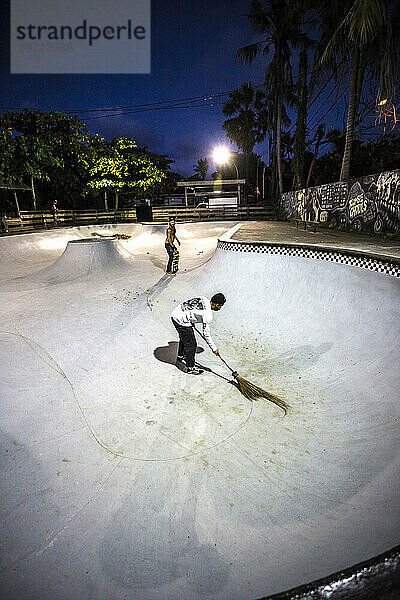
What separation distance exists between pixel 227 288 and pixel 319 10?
16562 mm

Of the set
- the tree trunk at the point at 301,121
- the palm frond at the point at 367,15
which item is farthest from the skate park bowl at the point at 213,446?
the tree trunk at the point at 301,121

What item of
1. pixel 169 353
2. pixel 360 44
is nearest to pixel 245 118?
pixel 360 44

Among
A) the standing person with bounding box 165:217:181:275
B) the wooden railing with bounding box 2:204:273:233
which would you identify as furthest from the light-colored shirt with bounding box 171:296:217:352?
the wooden railing with bounding box 2:204:273:233

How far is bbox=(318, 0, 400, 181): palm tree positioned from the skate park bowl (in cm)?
990

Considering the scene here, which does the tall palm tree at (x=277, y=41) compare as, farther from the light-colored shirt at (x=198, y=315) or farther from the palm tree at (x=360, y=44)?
the light-colored shirt at (x=198, y=315)

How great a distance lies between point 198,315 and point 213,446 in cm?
209

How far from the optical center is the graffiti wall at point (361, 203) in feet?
34.1

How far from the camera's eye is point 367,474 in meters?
3.08

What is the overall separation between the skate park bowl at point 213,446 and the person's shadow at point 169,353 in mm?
42

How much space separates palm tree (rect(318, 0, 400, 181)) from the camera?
34.8 feet

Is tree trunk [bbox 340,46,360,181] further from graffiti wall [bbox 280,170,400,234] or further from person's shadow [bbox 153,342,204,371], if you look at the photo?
person's shadow [bbox 153,342,204,371]

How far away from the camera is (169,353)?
20.2 feet

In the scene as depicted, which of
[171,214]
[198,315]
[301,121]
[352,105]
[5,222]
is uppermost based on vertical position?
[301,121]

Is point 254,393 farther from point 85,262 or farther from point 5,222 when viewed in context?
point 5,222
